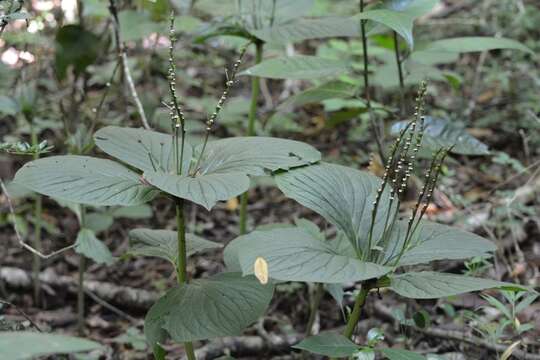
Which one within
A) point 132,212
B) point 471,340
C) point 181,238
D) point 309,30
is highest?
point 309,30

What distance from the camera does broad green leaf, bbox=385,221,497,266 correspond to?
1680 mm

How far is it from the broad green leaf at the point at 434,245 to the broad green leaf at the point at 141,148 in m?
0.65

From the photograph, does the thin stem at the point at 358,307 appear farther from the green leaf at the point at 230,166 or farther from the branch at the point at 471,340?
the branch at the point at 471,340

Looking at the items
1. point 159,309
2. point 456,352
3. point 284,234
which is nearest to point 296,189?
point 284,234

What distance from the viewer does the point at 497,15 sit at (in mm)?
4801

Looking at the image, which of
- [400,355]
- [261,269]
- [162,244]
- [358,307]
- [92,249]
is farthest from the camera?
[92,249]

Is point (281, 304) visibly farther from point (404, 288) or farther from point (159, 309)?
point (404, 288)

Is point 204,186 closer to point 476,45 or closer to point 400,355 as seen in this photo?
point 400,355

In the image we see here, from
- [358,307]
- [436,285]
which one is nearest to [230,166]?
[358,307]

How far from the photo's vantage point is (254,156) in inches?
74.9

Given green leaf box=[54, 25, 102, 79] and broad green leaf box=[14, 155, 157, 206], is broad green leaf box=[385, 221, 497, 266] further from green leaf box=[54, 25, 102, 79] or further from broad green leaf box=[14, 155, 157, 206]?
green leaf box=[54, 25, 102, 79]

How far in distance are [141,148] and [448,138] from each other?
1.31m

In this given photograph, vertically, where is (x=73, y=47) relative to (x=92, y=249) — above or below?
above

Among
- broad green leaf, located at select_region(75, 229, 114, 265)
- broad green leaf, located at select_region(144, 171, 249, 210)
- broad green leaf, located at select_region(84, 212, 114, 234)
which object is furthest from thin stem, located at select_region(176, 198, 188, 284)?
broad green leaf, located at select_region(84, 212, 114, 234)
